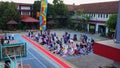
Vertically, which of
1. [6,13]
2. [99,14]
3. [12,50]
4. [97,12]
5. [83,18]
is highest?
[97,12]

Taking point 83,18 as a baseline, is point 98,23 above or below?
below

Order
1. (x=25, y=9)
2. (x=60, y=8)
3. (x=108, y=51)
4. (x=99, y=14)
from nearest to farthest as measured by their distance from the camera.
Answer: (x=108, y=51) < (x=99, y=14) < (x=25, y=9) < (x=60, y=8)

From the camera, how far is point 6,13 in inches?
1489

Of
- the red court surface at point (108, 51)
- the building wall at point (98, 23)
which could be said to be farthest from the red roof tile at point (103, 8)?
the red court surface at point (108, 51)

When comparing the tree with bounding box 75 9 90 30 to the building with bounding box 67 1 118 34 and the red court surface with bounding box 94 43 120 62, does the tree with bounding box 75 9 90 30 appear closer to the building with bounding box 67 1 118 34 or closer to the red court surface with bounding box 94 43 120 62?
the building with bounding box 67 1 118 34

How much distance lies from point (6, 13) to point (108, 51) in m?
31.0

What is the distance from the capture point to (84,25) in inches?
1585

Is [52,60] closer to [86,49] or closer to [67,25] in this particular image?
[86,49]

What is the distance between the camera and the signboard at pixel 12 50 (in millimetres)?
14952

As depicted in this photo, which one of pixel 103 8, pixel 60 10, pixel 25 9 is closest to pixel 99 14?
pixel 103 8

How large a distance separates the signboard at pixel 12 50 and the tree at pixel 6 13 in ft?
76.1

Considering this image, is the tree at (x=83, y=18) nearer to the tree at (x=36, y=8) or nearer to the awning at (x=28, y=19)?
the tree at (x=36, y=8)

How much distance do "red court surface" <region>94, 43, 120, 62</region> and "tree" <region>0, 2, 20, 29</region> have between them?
1168 inches

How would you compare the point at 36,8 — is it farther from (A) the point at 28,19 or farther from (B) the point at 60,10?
(B) the point at 60,10
